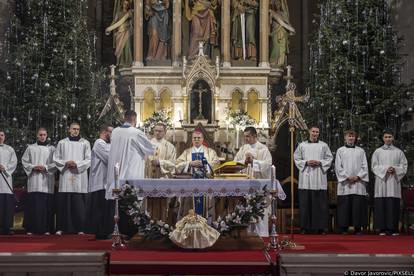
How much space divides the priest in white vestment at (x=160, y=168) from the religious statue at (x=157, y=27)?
279 inches

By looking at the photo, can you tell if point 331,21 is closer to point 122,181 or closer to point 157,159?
point 157,159

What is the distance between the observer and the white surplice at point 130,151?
11.0 metres

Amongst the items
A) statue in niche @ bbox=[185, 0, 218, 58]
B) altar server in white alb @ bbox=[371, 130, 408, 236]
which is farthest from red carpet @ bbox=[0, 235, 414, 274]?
statue in niche @ bbox=[185, 0, 218, 58]

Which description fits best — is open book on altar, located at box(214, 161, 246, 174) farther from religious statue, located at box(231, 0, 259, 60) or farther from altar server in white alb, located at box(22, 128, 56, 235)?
religious statue, located at box(231, 0, 259, 60)

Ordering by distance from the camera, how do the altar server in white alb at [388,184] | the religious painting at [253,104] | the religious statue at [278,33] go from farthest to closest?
the religious statue at [278,33]
the religious painting at [253,104]
the altar server in white alb at [388,184]

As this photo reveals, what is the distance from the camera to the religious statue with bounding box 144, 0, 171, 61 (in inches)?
726

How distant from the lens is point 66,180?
13.3 meters

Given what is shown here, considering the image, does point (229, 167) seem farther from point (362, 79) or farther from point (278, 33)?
point (278, 33)

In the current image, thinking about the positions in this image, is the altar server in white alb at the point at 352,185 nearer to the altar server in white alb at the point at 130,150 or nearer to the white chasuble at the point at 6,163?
the altar server in white alb at the point at 130,150

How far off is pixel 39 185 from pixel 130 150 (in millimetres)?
2993

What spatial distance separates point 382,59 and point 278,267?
915cm

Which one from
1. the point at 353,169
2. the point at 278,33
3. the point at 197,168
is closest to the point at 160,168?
the point at 197,168

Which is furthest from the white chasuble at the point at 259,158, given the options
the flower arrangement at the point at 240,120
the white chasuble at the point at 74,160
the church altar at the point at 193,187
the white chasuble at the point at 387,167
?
the flower arrangement at the point at 240,120

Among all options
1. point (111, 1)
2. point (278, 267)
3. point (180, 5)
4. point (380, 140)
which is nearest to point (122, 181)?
point (278, 267)
